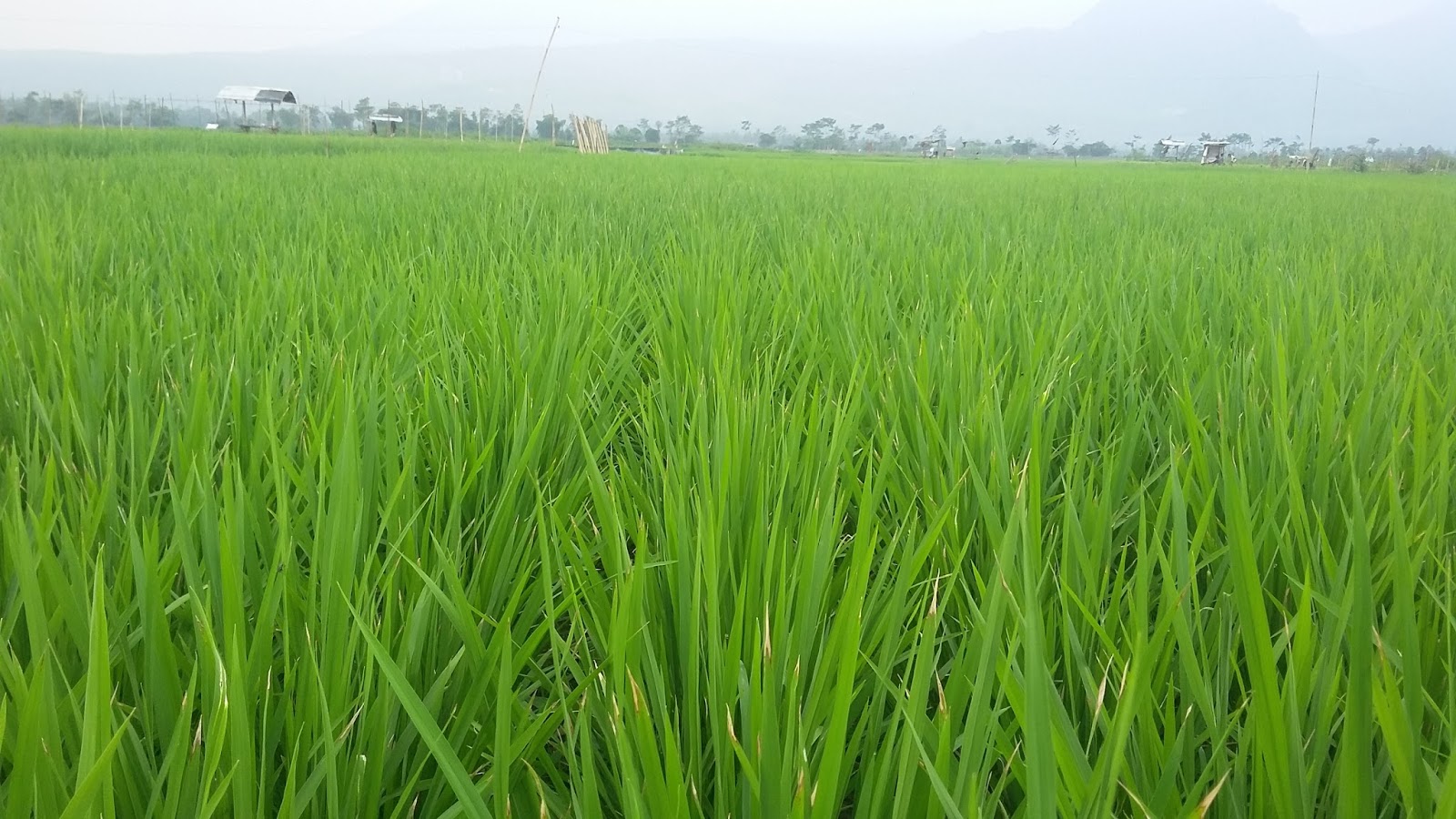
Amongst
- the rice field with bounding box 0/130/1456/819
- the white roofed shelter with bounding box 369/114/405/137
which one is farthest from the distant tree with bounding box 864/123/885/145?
the rice field with bounding box 0/130/1456/819

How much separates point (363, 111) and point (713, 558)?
41093mm

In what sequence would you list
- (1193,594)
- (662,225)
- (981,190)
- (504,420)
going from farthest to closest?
(981,190), (662,225), (504,420), (1193,594)

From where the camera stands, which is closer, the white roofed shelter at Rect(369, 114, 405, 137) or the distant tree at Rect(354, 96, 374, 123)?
the white roofed shelter at Rect(369, 114, 405, 137)

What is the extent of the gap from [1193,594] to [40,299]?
62.4 inches

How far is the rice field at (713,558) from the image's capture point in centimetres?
35

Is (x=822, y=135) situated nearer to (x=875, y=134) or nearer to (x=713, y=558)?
(x=875, y=134)

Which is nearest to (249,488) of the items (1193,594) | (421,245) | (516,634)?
(516,634)

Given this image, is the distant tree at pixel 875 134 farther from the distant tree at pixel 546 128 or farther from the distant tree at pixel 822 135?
the distant tree at pixel 546 128

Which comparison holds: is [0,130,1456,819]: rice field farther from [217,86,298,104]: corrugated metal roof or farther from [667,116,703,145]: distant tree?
[667,116,703,145]: distant tree

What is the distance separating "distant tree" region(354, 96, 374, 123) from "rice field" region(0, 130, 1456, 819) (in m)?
34.2

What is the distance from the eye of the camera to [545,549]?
0.48 m

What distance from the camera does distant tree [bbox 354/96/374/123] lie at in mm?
33050

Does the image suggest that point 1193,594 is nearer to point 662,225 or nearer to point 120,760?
point 120,760

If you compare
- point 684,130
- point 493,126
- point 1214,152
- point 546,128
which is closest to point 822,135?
point 684,130
